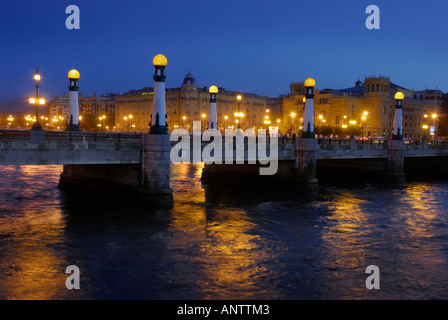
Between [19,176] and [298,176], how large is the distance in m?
28.8

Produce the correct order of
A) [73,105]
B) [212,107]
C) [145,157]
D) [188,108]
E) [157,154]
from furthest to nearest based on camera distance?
[188,108]
[212,107]
[73,105]
[145,157]
[157,154]

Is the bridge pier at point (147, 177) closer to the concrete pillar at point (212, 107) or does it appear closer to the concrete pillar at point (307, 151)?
the concrete pillar at point (212, 107)

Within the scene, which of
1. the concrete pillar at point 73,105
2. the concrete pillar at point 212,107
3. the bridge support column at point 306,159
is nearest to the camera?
→ the concrete pillar at point 73,105

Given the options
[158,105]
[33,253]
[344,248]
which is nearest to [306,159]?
[158,105]

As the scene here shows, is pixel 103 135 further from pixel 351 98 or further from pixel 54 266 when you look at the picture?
pixel 351 98

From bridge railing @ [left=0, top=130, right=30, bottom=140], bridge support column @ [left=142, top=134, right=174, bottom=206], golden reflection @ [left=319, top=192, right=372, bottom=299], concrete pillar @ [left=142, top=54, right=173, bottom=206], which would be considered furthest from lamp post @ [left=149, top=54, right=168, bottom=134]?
golden reflection @ [left=319, top=192, right=372, bottom=299]

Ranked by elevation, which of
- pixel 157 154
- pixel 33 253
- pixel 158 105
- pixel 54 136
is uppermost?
pixel 158 105

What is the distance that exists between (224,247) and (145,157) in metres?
9.82

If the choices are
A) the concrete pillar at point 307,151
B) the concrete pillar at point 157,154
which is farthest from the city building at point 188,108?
the concrete pillar at point 157,154

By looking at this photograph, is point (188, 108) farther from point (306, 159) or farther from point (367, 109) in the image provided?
point (306, 159)

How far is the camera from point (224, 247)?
21.0 m

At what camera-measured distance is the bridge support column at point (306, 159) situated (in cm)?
3866

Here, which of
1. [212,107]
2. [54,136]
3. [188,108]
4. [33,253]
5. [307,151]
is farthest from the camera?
[188,108]

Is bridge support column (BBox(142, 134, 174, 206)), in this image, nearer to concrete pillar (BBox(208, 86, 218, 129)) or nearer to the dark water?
the dark water
